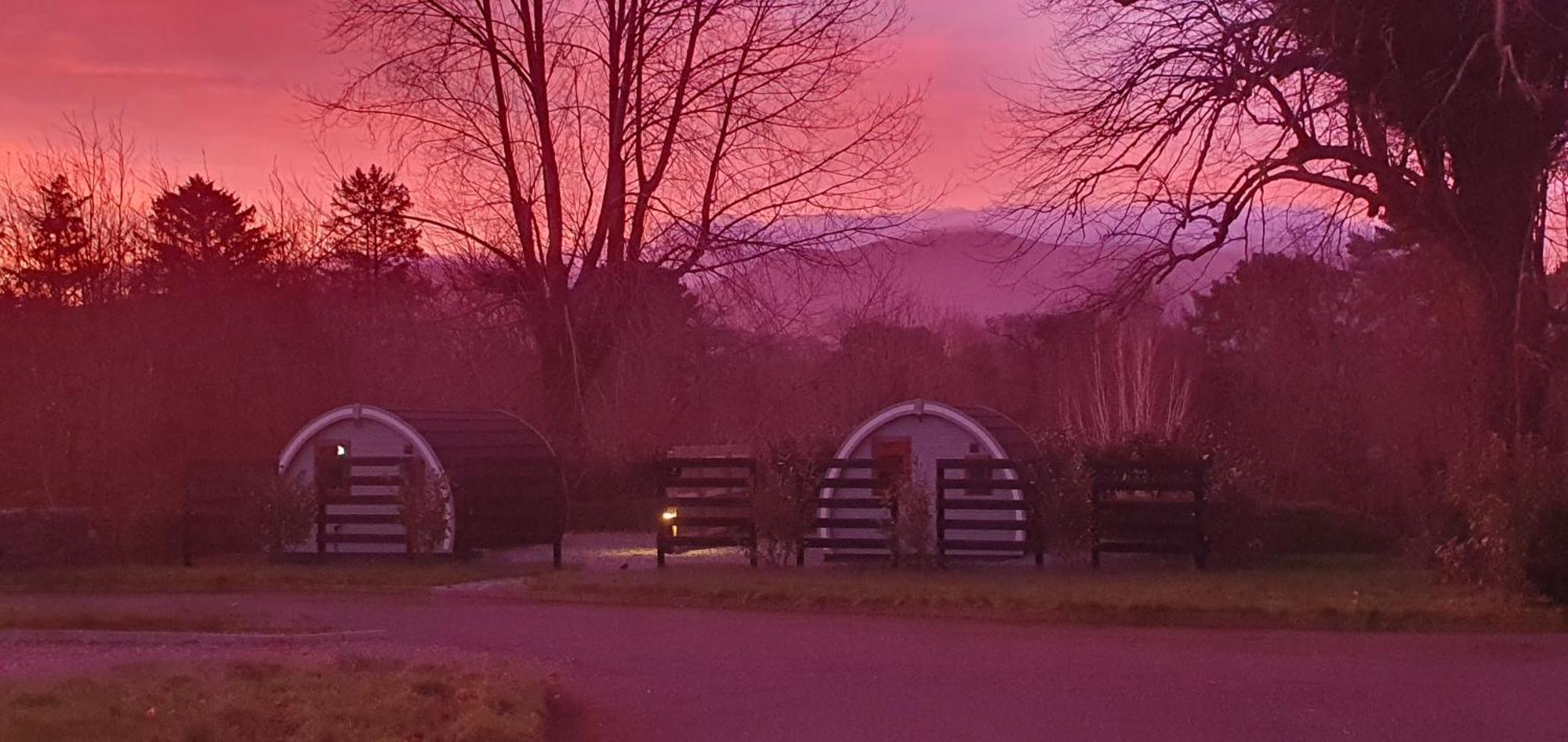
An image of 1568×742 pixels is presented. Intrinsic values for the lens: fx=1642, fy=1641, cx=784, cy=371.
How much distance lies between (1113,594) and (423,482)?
11.4 metres

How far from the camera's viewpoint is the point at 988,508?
23172mm

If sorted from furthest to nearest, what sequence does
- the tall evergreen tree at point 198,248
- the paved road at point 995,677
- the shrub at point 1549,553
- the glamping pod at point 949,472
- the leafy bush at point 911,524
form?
the tall evergreen tree at point 198,248
the glamping pod at point 949,472
the leafy bush at point 911,524
the shrub at point 1549,553
the paved road at point 995,677

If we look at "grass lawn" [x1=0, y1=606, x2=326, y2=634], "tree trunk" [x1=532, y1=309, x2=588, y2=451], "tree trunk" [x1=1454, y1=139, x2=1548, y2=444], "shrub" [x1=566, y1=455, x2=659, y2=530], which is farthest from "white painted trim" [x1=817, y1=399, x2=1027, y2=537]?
"shrub" [x1=566, y1=455, x2=659, y2=530]

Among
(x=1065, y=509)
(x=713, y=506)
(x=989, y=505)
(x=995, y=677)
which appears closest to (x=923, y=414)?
(x=989, y=505)

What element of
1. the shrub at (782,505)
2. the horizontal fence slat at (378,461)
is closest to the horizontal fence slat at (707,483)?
the shrub at (782,505)

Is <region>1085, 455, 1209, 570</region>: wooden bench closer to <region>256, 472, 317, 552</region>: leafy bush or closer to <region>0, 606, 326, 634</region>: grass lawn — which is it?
<region>0, 606, 326, 634</region>: grass lawn

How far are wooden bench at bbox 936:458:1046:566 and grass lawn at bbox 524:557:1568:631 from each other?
1.27ft

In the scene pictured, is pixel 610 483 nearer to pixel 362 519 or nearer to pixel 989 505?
pixel 362 519

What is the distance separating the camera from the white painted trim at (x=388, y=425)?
2514 cm

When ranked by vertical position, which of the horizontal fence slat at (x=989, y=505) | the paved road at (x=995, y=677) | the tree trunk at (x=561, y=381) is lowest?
the paved road at (x=995, y=677)

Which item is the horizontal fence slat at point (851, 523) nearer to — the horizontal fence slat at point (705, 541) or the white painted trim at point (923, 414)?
the horizontal fence slat at point (705, 541)

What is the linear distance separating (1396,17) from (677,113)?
16.7 meters

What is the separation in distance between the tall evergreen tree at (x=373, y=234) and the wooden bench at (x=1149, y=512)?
1828cm

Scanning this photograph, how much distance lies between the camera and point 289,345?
109ft
